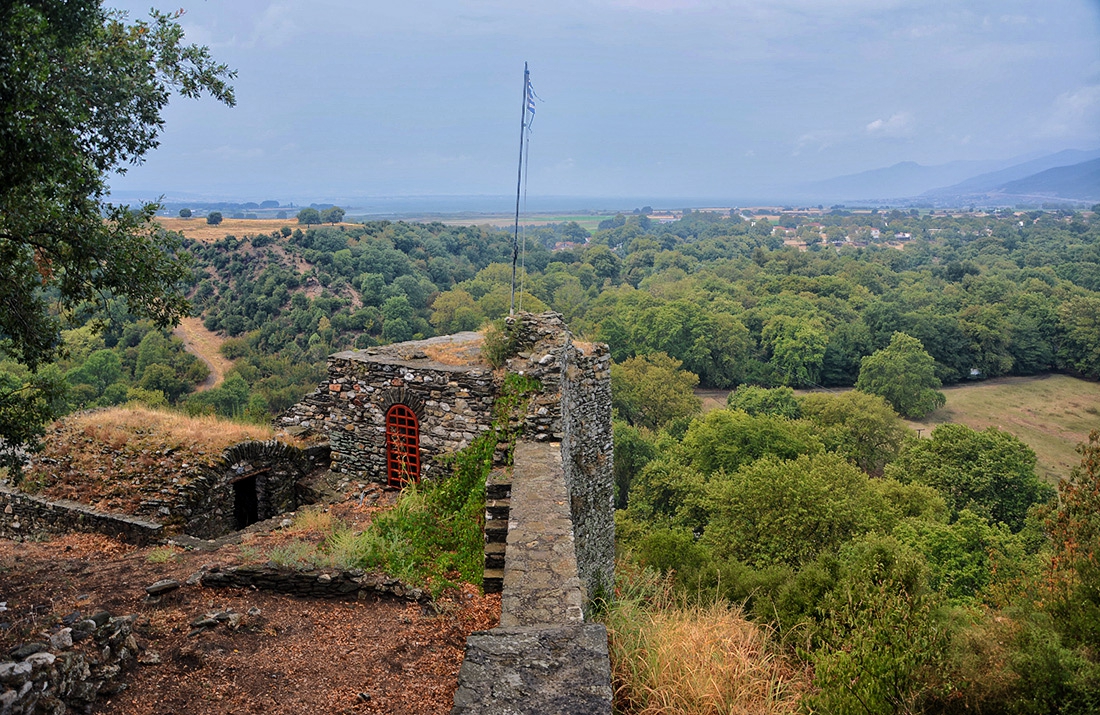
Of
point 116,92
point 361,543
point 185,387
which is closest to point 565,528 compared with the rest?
point 361,543

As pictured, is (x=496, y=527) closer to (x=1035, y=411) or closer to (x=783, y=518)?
(x=783, y=518)

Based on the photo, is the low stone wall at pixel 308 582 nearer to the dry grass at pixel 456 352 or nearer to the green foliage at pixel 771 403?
the dry grass at pixel 456 352

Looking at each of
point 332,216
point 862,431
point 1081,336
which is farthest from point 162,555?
point 332,216

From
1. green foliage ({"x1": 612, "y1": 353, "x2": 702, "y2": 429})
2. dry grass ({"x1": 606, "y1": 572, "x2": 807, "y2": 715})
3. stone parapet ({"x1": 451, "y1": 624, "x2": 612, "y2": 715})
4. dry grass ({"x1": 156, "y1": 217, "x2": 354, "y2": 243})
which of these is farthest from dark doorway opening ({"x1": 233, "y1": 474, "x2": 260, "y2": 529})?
dry grass ({"x1": 156, "y1": 217, "x2": 354, "y2": 243})

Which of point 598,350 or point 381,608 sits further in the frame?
point 598,350

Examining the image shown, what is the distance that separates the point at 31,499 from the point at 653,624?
365 inches

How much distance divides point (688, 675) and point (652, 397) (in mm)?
39427

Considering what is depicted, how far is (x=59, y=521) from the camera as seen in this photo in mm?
9062

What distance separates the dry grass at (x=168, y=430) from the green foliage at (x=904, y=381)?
43724 mm

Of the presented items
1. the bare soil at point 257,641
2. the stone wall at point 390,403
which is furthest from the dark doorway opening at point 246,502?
the bare soil at point 257,641

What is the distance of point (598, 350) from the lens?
35.7 feet

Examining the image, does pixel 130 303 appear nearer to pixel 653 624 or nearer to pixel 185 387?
pixel 653 624

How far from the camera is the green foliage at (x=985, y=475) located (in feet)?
83.4

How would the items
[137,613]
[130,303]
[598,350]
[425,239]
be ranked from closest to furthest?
[137,613] → [130,303] → [598,350] → [425,239]
